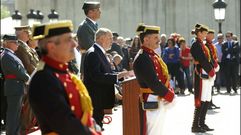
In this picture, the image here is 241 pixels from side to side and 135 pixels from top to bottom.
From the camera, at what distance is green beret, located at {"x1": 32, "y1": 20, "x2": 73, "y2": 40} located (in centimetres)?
429

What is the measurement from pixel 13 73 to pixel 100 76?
249 cm

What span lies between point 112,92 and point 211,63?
4401 millimetres

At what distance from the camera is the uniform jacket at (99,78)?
7199mm

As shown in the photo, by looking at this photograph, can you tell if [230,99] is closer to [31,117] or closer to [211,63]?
[211,63]

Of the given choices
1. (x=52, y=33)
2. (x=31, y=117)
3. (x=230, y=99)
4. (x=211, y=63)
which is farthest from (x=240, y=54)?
(x=52, y=33)

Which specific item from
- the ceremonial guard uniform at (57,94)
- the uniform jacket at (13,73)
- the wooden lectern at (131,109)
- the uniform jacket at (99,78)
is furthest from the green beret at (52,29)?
the uniform jacket at (13,73)

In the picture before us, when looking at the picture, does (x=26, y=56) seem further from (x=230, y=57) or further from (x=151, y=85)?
(x=230, y=57)

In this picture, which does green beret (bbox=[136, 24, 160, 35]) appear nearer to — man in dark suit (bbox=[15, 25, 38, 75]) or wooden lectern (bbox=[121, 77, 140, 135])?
wooden lectern (bbox=[121, 77, 140, 135])

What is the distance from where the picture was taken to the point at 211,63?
37.6 feet

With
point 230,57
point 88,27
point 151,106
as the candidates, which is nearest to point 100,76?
point 151,106

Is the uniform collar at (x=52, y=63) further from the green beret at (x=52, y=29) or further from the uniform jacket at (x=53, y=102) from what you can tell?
the green beret at (x=52, y=29)

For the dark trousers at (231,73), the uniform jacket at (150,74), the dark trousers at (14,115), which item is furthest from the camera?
the dark trousers at (231,73)

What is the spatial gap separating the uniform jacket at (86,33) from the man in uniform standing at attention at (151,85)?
36.2 inches

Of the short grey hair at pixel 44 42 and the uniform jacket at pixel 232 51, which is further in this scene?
the uniform jacket at pixel 232 51
